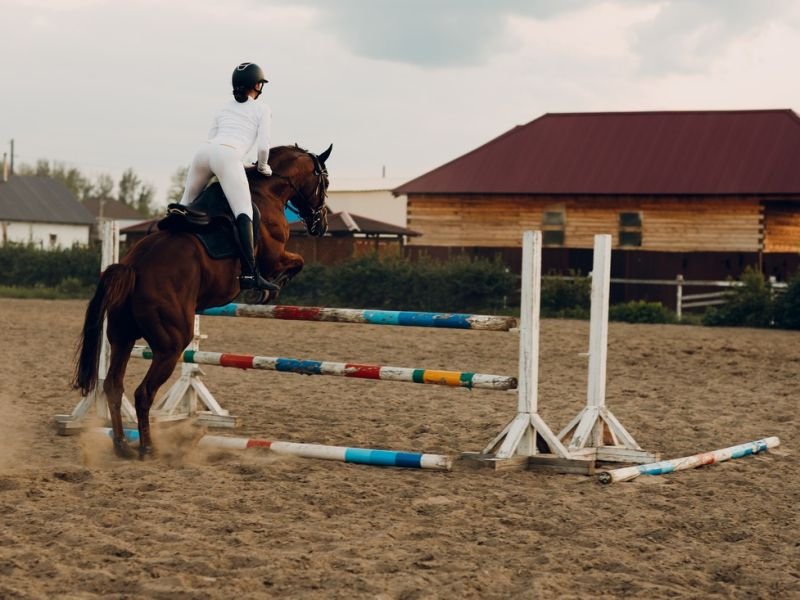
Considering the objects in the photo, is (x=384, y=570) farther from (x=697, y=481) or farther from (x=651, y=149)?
(x=651, y=149)

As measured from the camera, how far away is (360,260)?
82.6ft

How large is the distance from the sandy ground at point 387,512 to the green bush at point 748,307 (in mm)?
10987

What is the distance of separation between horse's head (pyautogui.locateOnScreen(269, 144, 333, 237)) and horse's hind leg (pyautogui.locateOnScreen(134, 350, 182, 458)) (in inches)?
57.1

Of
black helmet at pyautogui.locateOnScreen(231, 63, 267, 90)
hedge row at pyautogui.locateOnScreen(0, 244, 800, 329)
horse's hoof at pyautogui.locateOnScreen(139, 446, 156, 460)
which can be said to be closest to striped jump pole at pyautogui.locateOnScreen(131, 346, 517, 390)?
horse's hoof at pyautogui.locateOnScreen(139, 446, 156, 460)

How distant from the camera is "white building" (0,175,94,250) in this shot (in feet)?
211

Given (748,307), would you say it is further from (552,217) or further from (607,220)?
(552,217)

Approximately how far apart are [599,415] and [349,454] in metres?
1.68

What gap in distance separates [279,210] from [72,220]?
6311cm

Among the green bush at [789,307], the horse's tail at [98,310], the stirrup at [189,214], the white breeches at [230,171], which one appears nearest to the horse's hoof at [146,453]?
the horse's tail at [98,310]

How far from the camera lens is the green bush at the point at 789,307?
66.2ft

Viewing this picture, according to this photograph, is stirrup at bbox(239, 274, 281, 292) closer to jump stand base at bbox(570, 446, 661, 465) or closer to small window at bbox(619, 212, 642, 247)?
jump stand base at bbox(570, 446, 661, 465)

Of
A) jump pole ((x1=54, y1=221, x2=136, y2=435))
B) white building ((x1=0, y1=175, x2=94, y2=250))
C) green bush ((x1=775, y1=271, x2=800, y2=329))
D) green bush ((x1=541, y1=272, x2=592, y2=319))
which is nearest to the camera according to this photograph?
jump pole ((x1=54, y1=221, x2=136, y2=435))

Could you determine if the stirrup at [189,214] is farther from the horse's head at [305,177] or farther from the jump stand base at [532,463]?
the jump stand base at [532,463]

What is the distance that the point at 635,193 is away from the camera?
28516 millimetres
